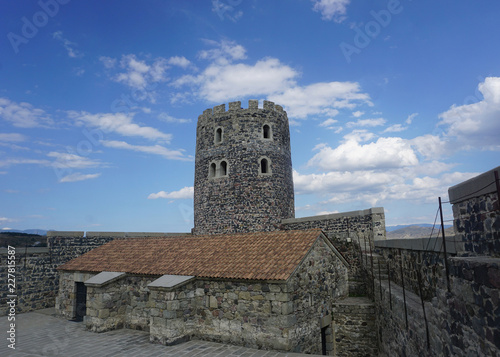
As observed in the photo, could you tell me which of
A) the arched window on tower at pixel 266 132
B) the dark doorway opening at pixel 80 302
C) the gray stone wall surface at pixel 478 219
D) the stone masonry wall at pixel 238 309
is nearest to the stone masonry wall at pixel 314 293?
the stone masonry wall at pixel 238 309

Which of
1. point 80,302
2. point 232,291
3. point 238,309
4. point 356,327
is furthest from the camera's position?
point 80,302

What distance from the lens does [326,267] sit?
34.5 feet

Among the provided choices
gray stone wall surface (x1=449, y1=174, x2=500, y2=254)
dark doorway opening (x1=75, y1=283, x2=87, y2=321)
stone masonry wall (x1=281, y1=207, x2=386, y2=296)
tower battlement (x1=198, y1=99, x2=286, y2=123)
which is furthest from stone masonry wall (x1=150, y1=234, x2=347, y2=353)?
tower battlement (x1=198, y1=99, x2=286, y2=123)

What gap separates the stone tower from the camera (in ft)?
64.5

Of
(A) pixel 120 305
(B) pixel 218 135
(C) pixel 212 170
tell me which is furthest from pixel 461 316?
(B) pixel 218 135

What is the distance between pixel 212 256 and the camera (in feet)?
35.8

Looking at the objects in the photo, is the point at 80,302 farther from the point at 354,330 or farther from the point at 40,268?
the point at 354,330

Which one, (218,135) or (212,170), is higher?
(218,135)

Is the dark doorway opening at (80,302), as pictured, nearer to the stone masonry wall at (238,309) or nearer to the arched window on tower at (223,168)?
the stone masonry wall at (238,309)

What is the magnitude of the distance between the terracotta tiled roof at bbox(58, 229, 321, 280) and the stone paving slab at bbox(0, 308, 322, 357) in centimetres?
192

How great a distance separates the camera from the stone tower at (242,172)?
1967cm

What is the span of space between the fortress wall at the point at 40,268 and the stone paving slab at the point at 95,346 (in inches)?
A: 112

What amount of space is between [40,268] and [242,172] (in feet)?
39.1

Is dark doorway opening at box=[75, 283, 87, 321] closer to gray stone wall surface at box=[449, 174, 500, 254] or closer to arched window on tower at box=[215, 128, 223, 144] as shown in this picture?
arched window on tower at box=[215, 128, 223, 144]
